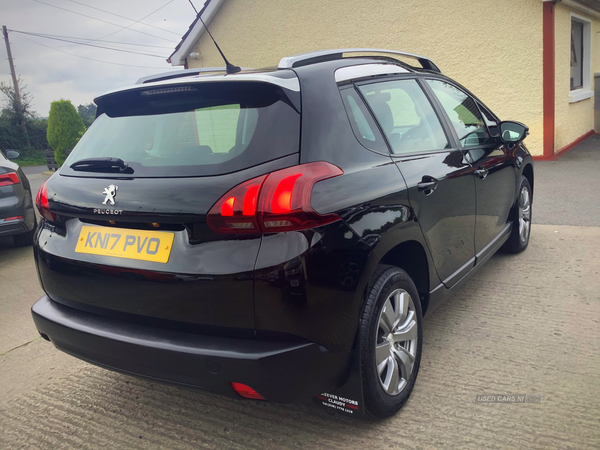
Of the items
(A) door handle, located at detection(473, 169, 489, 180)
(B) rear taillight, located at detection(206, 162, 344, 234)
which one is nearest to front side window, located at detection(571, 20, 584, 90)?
(A) door handle, located at detection(473, 169, 489, 180)

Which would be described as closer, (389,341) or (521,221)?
(389,341)

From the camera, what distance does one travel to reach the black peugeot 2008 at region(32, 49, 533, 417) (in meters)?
1.96

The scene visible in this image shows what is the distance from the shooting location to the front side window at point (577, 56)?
41.9 feet

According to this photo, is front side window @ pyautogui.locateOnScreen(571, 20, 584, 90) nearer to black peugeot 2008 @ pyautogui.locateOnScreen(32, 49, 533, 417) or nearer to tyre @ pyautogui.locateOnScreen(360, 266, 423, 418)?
black peugeot 2008 @ pyautogui.locateOnScreen(32, 49, 533, 417)

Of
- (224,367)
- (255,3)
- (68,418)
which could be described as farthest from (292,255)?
(255,3)

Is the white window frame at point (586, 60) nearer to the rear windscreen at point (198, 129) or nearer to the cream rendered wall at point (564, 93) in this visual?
the cream rendered wall at point (564, 93)

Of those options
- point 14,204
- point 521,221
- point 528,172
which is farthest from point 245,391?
point 14,204

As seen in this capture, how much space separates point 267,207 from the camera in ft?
6.38

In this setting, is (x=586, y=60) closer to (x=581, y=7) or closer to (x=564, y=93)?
(x=581, y=7)

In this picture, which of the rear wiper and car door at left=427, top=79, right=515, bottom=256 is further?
car door at left=427, top=79, right=515, bottom=256

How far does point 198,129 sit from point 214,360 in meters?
0.98

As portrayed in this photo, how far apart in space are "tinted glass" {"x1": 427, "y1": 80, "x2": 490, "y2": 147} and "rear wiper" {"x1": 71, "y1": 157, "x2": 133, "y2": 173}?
2.06 meters

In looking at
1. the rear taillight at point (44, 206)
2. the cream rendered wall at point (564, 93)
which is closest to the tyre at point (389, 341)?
the rear taillight at point (44, 206)

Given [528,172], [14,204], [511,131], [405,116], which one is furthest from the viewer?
[14,204]
